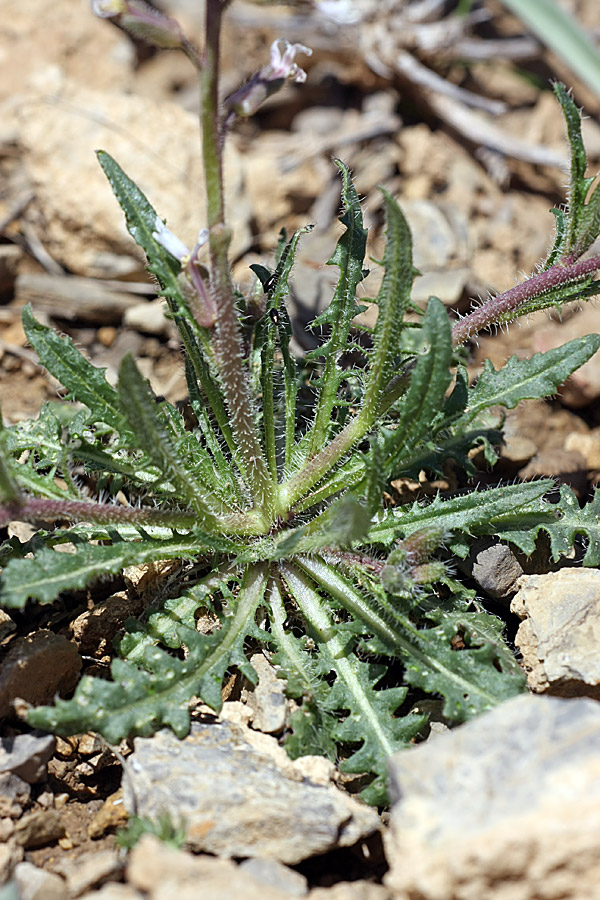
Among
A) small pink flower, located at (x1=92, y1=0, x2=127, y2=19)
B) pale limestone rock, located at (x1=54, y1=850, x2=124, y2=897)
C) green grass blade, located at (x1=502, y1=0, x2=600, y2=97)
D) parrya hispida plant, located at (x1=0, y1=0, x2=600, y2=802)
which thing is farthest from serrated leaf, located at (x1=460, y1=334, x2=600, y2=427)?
pale limestone rock, located at (x1=54, y1=850, x2=124, y2=897)

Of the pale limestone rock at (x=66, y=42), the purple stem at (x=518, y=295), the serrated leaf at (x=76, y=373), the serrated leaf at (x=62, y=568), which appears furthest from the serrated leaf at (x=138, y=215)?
the pale limestone rock at (x=66, y=42)

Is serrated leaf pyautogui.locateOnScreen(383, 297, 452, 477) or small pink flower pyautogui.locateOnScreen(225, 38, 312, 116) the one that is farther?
serrated leaf pyautogui.locateOnScreen(383, 297, 452, 477)

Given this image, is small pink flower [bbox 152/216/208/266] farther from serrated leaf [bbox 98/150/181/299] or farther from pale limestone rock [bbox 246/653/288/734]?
pale limestone rock [bbox 246/653/288/734]

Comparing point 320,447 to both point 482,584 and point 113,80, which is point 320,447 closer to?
point 482,584

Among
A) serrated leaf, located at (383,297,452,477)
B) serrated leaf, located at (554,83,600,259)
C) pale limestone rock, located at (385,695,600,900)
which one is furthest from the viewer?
serrated leaf, located at (554,83,600,259)

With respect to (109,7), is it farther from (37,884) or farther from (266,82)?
(37,884)

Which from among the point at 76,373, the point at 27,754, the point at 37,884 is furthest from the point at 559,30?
the point at 37,884

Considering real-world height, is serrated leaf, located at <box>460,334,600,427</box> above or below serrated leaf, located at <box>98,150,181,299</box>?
below
